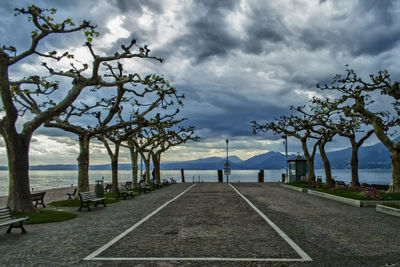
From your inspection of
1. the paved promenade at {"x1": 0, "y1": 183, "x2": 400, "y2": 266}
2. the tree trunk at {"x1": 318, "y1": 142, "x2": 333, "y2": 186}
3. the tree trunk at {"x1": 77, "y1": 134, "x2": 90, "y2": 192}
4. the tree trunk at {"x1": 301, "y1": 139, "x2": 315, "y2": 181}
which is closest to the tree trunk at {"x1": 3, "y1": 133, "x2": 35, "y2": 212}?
the paved promenade at {"x1": 0, "y1": 183, "x2": 400, "y2": 266}

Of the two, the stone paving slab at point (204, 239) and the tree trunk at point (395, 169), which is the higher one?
the tree trunk at point (395, 169)

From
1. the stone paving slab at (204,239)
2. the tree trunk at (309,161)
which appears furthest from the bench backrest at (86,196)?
the tree trunk at (309,161)

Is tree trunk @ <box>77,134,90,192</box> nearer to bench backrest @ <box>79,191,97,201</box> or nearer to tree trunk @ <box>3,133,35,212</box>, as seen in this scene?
bench backrest @ <box>79,191,97,201</box>

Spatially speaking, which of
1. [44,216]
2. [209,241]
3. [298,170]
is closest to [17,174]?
[44,216]

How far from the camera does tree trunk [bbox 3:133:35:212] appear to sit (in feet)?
48.0

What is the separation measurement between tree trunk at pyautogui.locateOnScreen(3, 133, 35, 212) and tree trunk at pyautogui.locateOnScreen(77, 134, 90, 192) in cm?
581

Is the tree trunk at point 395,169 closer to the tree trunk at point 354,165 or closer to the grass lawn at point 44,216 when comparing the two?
the tree trunk at point 354,165

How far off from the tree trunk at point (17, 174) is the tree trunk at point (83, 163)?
19.1ft

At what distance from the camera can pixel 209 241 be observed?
8.71 metres

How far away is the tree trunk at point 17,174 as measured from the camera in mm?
14625

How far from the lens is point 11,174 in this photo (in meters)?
14.9

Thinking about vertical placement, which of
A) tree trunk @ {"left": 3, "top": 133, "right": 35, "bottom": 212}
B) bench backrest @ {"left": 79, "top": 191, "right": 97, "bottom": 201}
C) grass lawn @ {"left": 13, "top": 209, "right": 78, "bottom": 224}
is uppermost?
tree trunk @ {"left": 3, "top": 133, "right": 35, "bottom": 212}

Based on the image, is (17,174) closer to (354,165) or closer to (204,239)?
(204,239)

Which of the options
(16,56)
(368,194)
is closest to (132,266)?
(16,56)
